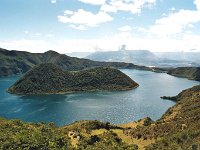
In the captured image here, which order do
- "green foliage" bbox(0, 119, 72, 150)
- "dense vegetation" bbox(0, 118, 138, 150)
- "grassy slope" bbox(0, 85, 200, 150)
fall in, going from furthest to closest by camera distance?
"grassy slope" bbox(0, 85, 200, 150)
"dense vegetation" bbox(0, 118, 138, 150)
"green foliage" bbox(0, 119, 72, 150)

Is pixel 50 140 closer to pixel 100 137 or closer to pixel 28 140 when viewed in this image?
pixel 28 140

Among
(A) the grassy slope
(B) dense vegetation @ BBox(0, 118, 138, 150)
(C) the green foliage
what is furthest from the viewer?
(A) the grassy slope

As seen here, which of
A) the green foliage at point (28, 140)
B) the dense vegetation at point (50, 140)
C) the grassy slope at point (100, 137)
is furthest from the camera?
the grassy slope at point (100, 137)

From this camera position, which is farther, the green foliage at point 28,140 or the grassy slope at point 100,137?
the grassy slope at point 100,137

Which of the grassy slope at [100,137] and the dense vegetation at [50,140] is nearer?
the dense vegetation at [50,140]

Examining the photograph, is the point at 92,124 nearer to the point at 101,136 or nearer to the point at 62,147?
the point at 101,136

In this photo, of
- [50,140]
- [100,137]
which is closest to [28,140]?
[50,140]

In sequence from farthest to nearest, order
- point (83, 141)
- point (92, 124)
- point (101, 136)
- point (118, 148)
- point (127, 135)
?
point (92, 124) < point (127, 135) < point (101, 136) < point (83, 141) < point (118, 148)

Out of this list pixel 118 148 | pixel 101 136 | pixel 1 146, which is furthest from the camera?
pixel 101 136

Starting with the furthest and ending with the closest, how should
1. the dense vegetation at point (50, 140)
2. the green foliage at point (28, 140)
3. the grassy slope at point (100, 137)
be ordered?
1. the grassy slope at point (100, 137)
2. the dense vegetation at point (50, 140)
3. the green foliage at point (28, 140)

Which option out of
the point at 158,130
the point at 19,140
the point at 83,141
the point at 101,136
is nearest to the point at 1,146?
the point at 19,140

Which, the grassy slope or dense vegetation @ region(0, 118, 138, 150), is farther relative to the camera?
the grassy slope
